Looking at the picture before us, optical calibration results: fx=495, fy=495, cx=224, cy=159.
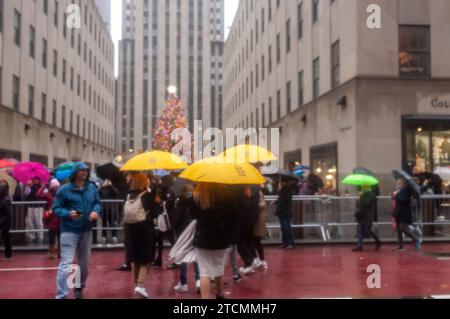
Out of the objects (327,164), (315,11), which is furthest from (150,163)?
(315,11)

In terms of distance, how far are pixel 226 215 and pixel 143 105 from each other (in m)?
125

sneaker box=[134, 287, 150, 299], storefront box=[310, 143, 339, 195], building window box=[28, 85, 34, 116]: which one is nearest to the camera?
sneaker box=[134, 287, 150, 299]

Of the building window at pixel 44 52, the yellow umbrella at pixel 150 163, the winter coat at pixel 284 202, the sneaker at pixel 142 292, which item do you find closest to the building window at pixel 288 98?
the building window at pixel 44 52

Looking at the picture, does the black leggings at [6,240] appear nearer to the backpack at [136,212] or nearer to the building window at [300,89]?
the backpack at [136,212]

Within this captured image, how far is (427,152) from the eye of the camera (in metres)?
18.5

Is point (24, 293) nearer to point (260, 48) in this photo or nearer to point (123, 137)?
point (260, 48)

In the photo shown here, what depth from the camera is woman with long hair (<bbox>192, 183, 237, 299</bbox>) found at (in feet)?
20.1

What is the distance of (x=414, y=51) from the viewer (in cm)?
Answer: 1852

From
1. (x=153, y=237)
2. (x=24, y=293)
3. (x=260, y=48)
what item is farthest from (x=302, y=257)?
(x=260, y=48)

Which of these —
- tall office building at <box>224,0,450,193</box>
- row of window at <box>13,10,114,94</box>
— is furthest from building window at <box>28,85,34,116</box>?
tall office building at <box>224,0,450,193</box>

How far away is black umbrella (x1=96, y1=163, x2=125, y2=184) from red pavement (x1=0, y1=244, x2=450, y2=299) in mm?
2275

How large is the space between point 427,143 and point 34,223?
13873 millimetres

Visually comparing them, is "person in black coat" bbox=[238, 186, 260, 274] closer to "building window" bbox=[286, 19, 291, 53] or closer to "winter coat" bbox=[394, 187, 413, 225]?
"winter coat" bbox=[394, 187, 413, 225]

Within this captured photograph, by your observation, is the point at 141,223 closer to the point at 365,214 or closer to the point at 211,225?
the point at 211,225
